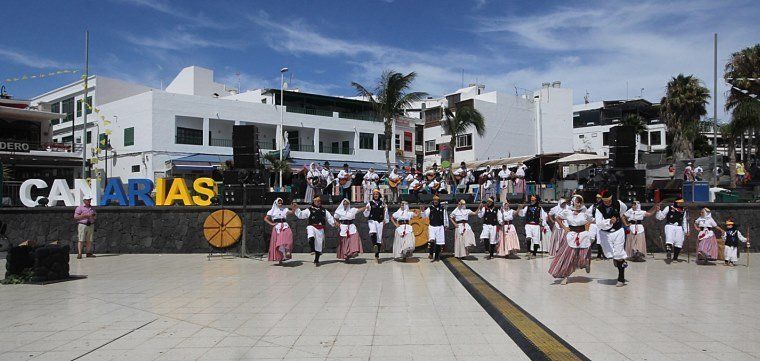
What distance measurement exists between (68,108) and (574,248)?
45438mm

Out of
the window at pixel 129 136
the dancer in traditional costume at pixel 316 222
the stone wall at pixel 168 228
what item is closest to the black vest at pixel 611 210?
the stone wall at pixel 168 228

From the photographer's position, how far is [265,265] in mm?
14062

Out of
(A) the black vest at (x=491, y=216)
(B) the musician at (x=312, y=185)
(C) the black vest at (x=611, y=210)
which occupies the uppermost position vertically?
(B) the musician at (x=312, y=185)

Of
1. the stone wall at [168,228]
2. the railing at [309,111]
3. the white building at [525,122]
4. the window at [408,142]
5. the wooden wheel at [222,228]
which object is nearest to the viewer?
the wooden wheel at [222,228]

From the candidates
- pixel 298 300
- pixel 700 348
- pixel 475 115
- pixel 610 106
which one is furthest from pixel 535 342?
pixel 610 106

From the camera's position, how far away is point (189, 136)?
3669 cm

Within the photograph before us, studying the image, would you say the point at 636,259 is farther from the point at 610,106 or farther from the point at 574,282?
the point at 610,106

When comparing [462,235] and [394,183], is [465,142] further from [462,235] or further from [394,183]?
[462,235]

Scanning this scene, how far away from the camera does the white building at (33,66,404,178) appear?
34938mm

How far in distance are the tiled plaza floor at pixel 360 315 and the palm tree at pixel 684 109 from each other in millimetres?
25582

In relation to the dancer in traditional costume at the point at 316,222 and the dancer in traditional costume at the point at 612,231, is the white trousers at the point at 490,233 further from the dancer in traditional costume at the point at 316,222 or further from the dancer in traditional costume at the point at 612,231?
the dancer in traditional costume at the point at 316,222

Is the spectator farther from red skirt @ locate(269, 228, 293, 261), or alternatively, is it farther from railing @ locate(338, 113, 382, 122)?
railing @ locate(338, 113, 382, 122)

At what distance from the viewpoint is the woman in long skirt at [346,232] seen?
1384cm

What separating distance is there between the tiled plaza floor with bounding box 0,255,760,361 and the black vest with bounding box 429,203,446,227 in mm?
1933
